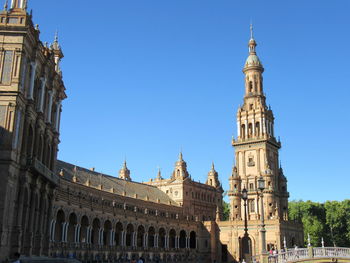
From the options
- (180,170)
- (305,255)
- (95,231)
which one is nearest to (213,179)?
(180,170)

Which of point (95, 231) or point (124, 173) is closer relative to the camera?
point (95, 231)

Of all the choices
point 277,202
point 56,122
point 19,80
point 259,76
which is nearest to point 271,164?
point 277,202

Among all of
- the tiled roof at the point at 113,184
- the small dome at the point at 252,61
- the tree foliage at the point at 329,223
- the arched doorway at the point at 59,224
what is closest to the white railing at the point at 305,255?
the arched doorway at the point at 59,224

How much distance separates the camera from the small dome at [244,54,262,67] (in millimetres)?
98000

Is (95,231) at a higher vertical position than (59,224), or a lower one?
lower

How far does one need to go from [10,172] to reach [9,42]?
33.1 ft

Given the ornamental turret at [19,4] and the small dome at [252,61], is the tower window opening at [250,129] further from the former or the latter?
the ornamental turret at [19,4]

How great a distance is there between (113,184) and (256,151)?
100ft

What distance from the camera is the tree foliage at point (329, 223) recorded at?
3971 inches

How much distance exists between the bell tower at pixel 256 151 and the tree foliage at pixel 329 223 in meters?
15.1

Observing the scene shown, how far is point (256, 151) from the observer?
91312mm

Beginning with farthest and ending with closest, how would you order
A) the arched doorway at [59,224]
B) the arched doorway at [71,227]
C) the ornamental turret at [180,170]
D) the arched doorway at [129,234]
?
the ornamental turret at [180,170] < the arched doorway at [129,234] < the arched doorway at [71,227] < the arched doorway at [59,224]

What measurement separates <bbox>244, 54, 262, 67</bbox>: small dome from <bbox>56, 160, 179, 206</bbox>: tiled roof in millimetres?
36002

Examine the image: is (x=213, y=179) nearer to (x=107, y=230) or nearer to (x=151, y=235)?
(x=151, y=235)
